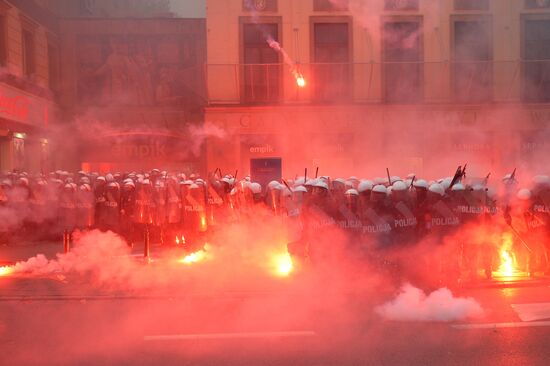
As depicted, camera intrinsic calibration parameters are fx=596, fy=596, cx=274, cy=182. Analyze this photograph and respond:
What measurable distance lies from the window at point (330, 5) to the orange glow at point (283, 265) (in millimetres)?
10085

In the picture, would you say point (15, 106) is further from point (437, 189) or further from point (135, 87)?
point (437, 189)

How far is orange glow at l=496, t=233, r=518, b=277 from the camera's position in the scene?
823 cm

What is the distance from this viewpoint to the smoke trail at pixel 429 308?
5.96 m

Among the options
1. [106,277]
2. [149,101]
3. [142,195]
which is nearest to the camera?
[106,277]

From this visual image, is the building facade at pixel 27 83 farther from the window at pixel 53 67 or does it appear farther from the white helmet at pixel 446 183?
the white helmet at pixel 446 183

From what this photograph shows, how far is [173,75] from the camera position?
20391 millimetres

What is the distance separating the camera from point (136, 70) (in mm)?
20297

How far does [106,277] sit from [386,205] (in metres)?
3.90

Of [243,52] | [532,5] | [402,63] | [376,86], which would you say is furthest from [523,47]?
[243,52]

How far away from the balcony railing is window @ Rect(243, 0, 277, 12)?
1672mm

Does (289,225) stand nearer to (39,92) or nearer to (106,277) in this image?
(106,277)

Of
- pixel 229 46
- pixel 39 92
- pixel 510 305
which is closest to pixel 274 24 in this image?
pixel 229 46

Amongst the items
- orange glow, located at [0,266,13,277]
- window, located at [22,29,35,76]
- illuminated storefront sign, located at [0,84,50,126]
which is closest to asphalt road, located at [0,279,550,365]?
orange glow, located at [0,266,13,277]

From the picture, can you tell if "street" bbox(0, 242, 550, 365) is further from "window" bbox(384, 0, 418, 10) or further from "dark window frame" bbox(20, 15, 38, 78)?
"dark window frame" bbox(20, 15, 38, 78)
